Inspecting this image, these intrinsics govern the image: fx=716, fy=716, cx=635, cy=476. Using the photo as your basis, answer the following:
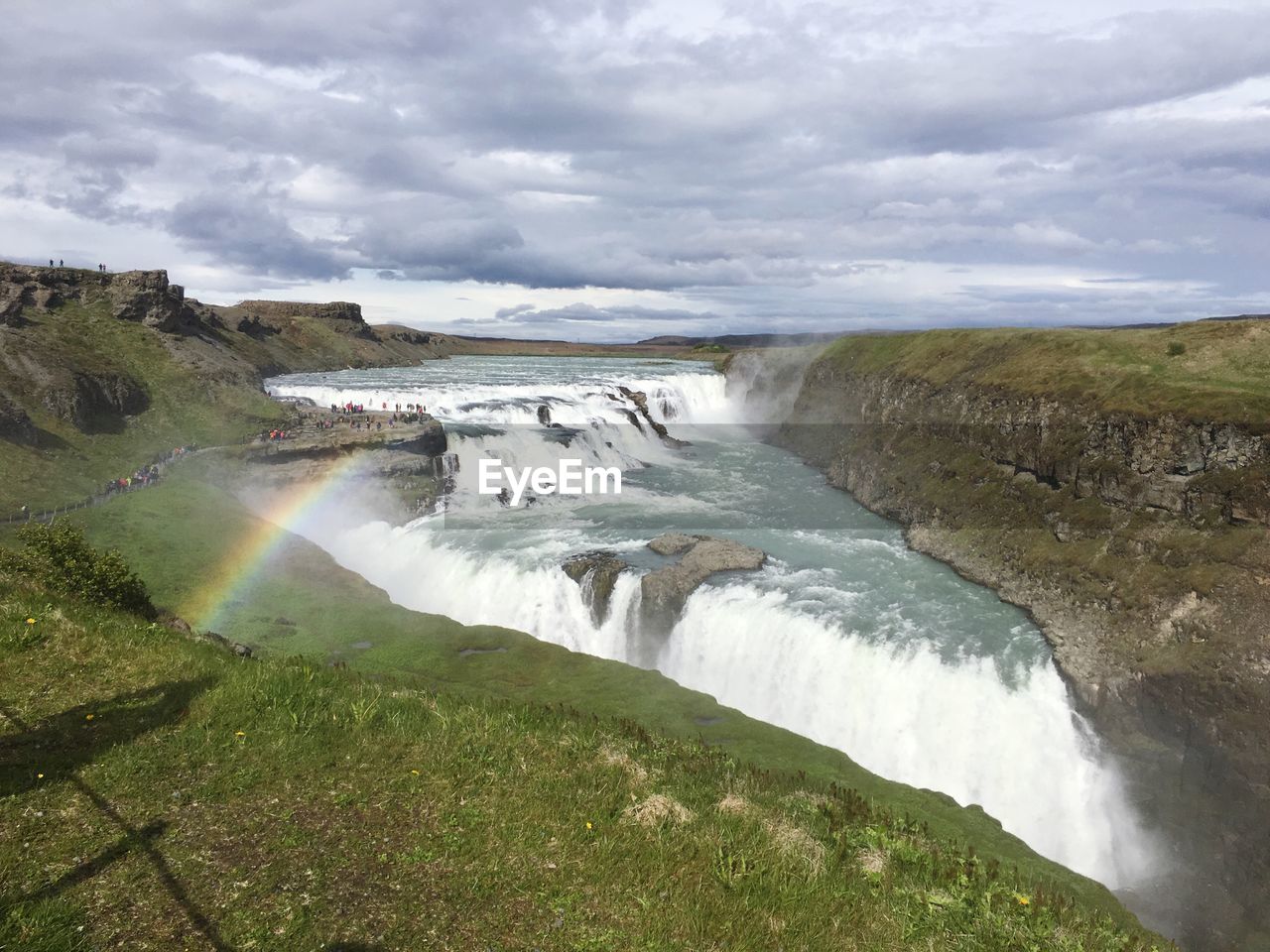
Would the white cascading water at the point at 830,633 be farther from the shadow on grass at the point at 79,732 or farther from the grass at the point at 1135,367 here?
the shadow on grass at the point at 79,732

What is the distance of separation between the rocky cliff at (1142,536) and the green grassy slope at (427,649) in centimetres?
957

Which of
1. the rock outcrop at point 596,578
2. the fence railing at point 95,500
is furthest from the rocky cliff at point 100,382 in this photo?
the rock outcrop at point 596,578

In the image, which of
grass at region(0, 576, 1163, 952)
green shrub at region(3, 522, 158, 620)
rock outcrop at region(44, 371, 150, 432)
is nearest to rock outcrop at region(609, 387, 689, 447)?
rock outcrop at region(44, 371, 150, 432)

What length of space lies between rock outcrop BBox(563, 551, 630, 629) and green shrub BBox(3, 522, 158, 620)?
18093 millimetres

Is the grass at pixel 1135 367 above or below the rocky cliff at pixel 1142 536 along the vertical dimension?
above

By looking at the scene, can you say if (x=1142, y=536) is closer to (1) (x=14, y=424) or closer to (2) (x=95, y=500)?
(2) (x=95, y=500)

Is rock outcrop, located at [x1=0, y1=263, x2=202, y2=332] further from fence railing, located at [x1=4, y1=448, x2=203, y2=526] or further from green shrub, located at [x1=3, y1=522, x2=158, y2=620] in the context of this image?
green shrub, located at [x1=3, y1=522, x2=158, y2=620]

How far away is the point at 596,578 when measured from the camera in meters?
34.7

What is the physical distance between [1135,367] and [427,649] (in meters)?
39.2

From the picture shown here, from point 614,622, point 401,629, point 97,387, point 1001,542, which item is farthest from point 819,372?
point 97,387

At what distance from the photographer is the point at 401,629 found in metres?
30.2

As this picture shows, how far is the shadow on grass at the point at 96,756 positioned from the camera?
24.1ft

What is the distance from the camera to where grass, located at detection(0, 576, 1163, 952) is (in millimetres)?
7578

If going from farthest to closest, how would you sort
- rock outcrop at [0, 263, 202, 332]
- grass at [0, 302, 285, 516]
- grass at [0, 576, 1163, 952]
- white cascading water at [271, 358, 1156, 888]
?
rock outcrop at [0, 263, 202, 332]
grass at [0, 302, 285, 516]
white cascading water at [271, 358, 1156, 888]
grass at [0, 576, 1163, 952]
